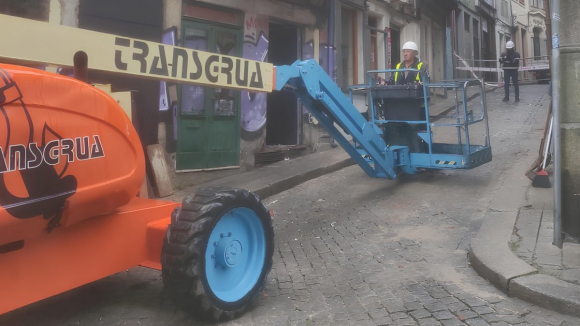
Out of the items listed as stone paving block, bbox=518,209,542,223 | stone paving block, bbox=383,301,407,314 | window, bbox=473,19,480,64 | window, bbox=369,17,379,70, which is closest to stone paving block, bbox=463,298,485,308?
stone paving block, bbox=383,301,407,314

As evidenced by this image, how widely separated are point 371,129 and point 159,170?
2.84 metres

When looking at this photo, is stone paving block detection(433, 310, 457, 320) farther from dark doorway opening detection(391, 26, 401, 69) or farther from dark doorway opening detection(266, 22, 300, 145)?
dark doorway opening detection(391, 26, 401, 69)

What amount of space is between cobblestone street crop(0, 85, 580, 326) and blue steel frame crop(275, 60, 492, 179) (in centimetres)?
39

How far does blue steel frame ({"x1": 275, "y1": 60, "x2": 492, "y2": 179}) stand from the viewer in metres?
6.03

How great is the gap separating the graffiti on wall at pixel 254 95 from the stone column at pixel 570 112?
5.63 metres

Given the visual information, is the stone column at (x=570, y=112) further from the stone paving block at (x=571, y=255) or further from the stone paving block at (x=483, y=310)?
the stone paving block at (x=483, y=310)

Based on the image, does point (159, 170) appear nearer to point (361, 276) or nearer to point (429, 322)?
point (361, 276)

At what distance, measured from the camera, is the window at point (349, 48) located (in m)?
13.6

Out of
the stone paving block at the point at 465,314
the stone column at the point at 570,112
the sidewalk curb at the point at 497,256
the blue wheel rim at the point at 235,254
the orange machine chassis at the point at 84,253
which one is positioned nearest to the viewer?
the orange machine chassis at the point at 84,253

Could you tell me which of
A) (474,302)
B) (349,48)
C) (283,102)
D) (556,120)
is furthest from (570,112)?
(349,48)

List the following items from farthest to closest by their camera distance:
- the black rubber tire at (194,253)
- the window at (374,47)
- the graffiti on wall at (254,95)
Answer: the window at (374,47) → the graffiti on wall at (254,95) → the black rubber tire at (194,253)

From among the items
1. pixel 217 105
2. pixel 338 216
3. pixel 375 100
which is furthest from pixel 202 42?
pixel 338 216

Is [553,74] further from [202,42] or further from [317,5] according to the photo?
[317,5]

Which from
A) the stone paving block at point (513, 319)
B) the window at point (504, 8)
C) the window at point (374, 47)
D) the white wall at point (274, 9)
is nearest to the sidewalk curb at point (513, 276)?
the stone paving block at point (513, 319)
